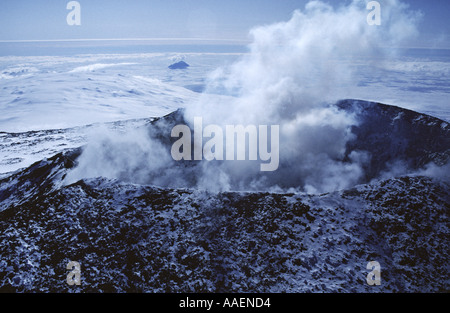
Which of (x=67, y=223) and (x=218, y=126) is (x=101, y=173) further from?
(x=218, y=126)

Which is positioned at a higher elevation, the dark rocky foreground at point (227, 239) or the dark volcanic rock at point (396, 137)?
the dark volcanic rock at point (396, 137)

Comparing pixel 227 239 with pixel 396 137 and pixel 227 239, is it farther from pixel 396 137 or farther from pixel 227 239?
pixel 396 137

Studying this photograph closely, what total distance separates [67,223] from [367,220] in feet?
30.5

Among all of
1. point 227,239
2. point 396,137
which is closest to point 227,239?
point 227,239

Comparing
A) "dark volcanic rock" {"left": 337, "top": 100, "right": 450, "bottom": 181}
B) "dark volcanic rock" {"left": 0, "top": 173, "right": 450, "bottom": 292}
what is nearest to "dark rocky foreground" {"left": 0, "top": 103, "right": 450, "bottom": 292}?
"dark volcanic rock" {"left": 0, "top": 173, "right": 450, "bottom": 292}

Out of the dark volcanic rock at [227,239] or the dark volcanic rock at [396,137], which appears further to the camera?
the dark volcanic rock at [396,137]

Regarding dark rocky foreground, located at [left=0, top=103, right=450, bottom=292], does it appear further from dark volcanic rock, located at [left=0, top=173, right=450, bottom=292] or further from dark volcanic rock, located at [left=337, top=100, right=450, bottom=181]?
dark volcanic rock, located at [left=337, top=100, right=450, bottom=181]

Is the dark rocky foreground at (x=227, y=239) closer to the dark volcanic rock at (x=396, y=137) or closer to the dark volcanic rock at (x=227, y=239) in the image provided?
the dark volcanic rock at (x=227, y=239)

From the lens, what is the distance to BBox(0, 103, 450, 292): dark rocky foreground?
249 inches

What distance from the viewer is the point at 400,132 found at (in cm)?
1247

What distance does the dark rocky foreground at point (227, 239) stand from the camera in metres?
6.32

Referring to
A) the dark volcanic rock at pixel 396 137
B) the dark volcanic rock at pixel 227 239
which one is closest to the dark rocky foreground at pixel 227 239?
the dark volcanic rock at pixel 227 239

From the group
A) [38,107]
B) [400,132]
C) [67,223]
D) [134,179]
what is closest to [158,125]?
[134,179]

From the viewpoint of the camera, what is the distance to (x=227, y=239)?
24.0ft
